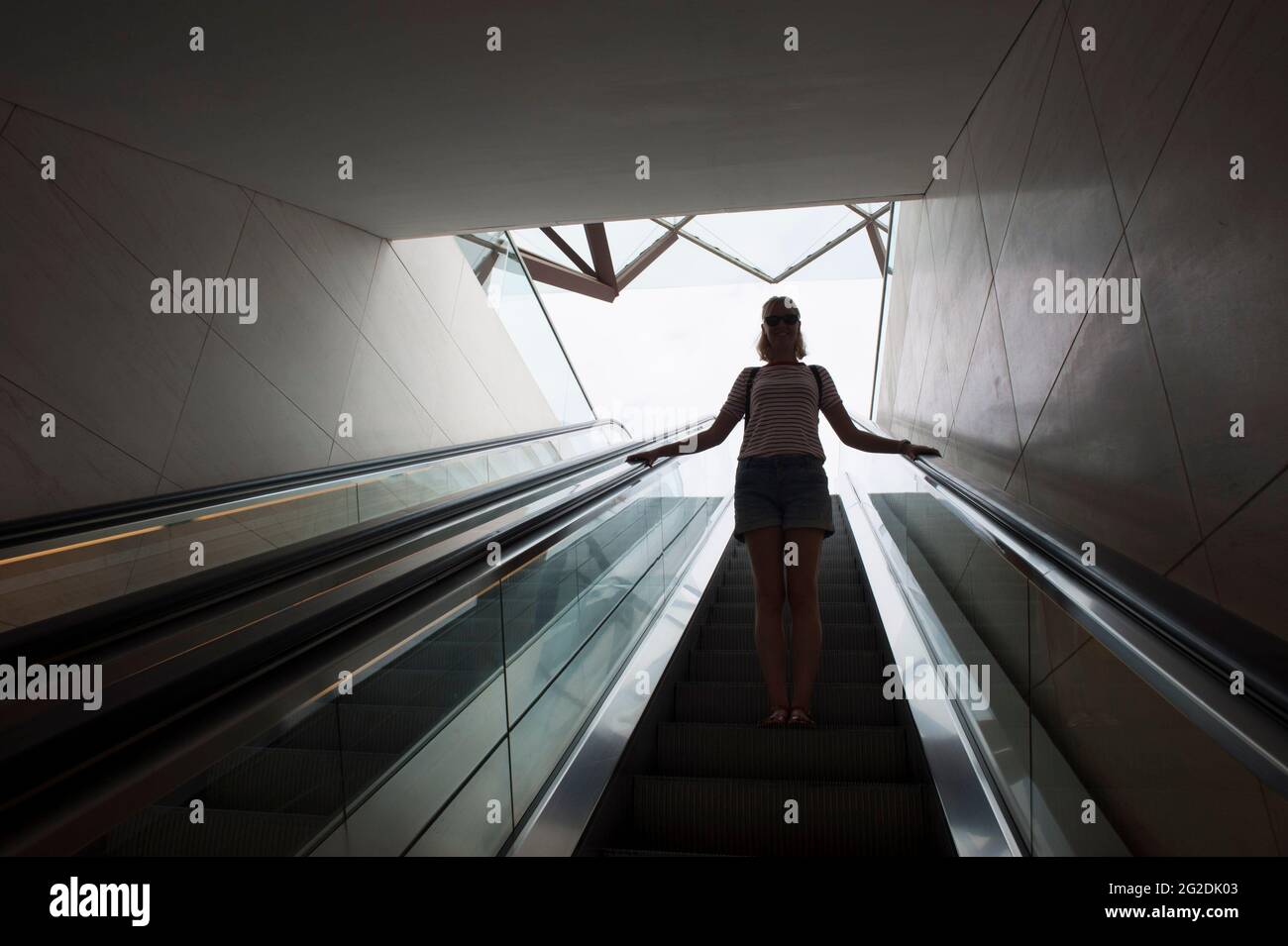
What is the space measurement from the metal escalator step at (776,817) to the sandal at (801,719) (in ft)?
1.16

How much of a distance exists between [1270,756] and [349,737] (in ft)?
4.89

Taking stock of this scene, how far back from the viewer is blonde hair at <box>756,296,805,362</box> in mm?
3598

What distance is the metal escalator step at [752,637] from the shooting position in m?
4.36

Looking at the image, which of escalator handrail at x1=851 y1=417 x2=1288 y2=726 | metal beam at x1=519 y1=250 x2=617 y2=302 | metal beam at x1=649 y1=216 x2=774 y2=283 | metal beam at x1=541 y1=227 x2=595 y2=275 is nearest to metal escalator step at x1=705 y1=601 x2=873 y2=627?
escalator handrail at x1=851 y1=417 x2=1288 y2=726

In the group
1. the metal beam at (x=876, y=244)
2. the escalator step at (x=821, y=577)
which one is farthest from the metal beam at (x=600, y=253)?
the escalator step at (x=821, y=577)

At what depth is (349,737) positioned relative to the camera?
1.49 metres

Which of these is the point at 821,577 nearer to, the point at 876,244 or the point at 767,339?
the point at 767,339

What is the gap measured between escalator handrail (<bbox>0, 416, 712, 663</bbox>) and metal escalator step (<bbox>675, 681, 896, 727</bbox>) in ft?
4.46

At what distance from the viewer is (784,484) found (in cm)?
332

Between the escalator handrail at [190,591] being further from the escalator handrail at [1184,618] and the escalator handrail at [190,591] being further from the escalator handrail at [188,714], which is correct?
the escalator handrail at [1184,618]

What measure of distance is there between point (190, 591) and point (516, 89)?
3814 mm

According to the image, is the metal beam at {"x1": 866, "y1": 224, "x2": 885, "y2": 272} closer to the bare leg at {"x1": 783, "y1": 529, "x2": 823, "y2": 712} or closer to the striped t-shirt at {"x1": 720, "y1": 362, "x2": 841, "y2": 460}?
the striped t-shirt at {"x1": 720, "y1": 362, "x2": 841, "y2": 460}
